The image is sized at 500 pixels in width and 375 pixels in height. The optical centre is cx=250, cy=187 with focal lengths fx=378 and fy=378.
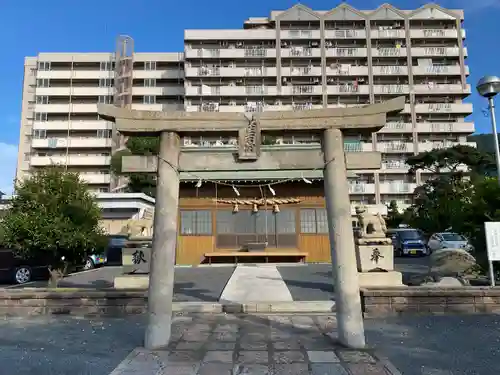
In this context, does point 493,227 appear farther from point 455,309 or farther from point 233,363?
point 233,363

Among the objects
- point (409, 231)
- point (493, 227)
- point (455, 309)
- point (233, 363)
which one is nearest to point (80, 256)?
point (233, 363)

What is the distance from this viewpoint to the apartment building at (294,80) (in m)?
45.7

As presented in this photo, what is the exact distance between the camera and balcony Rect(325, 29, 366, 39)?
156 ft

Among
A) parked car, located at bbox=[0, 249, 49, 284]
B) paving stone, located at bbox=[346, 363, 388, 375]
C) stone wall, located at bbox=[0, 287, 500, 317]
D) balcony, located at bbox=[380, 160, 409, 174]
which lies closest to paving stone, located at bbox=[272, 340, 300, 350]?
paving stone, located at bbox=[346, 363, 388, 375]

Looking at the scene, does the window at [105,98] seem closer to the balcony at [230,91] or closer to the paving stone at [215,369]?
the balcony at [230,91]

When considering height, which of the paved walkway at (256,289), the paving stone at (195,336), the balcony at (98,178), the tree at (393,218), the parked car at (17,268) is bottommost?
the paving stone at (195,336)

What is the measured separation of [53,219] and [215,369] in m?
6.79

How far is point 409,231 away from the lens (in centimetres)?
2180

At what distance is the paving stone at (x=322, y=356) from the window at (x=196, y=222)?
44.3 feet

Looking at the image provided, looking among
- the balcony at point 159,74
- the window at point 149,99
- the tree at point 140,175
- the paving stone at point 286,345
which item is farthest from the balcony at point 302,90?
the paving stone at point 286,345

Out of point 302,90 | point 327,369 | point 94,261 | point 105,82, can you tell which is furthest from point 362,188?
point 327,369

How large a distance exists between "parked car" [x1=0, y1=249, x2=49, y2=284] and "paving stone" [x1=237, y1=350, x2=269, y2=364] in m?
10.9

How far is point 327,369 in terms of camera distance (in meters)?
4.22

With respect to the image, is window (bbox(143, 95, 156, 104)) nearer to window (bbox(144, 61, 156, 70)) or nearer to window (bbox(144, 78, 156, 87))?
window (bbox(144, 78, 156, 87))
